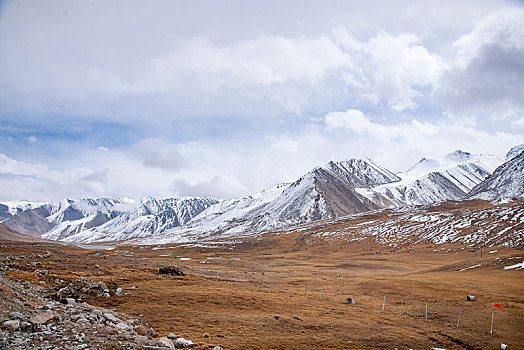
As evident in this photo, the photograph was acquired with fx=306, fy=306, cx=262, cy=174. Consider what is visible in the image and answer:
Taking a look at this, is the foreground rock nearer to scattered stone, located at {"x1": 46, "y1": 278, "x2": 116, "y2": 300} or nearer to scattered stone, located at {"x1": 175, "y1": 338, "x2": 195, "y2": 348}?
scattered stone, located at {"x1": 175, "y1": 338, "x2": 195, "y2": 348}

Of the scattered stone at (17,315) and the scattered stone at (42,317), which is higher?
the scattered stone at (17,315)

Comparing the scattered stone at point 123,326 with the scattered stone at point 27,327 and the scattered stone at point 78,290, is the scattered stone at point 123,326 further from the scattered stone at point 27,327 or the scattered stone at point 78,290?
the scattered stone at point 78,290

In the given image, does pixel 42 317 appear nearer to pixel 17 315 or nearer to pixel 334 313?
pixel 17 315

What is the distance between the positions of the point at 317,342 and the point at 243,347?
610cm

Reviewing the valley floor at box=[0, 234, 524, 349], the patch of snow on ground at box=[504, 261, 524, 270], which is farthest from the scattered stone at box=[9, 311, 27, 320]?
the patch of snow on ground at box=[504, 261, 524, 270]

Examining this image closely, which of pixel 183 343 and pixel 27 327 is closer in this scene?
pixel 27 327

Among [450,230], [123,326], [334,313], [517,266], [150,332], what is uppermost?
[123,326]

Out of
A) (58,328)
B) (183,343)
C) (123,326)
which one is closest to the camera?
(58,328)

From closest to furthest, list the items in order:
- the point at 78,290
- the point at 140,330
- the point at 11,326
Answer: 1. the point at 11,326
2. the point at 140,330
3. the point at 78,290

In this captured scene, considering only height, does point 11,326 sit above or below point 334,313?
above

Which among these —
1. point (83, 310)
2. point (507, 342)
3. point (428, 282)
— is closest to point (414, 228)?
point (428, 282)

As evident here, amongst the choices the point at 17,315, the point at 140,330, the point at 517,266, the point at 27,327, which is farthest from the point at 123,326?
the point at 517,266

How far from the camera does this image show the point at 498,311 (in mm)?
36812

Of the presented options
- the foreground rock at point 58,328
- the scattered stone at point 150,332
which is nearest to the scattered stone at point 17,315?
the foreground rock at point 58,328
